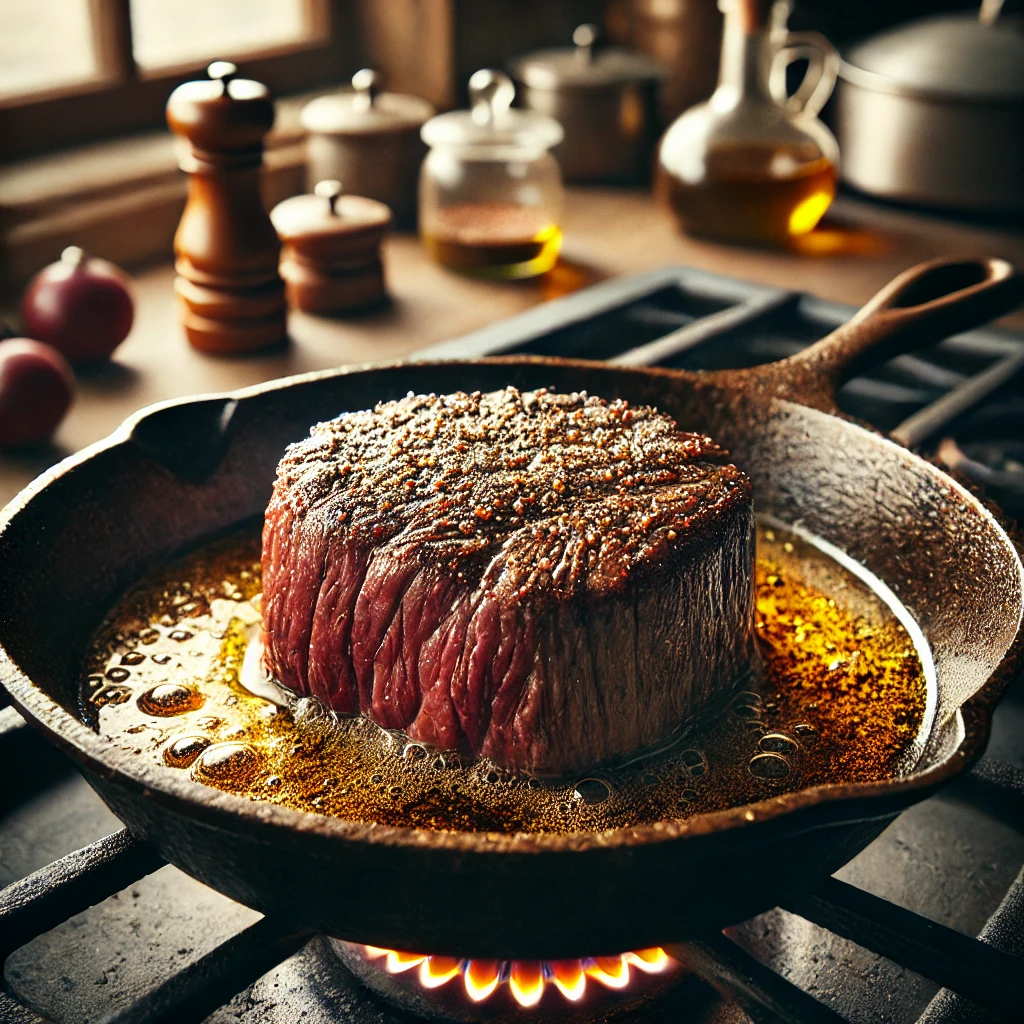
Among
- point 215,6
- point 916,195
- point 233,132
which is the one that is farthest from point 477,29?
point 233,132

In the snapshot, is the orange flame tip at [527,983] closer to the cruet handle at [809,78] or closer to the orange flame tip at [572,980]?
the orange flame tip at [572,980]

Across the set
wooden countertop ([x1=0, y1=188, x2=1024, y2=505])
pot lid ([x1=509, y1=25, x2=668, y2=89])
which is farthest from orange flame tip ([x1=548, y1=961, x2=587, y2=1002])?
pot lid ([x1=509, y1=25, x2=668, y2=89])

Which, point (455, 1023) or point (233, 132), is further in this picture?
point (233, 132)

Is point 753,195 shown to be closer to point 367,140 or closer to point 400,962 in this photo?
point 367,140

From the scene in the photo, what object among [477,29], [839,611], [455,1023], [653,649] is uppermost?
[477,29]

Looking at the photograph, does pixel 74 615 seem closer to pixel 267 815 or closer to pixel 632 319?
pixel 267 815

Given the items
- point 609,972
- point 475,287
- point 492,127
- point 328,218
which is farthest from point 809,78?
point 609,972

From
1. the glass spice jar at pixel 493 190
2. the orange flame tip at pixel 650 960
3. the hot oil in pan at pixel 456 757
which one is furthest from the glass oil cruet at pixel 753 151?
the orange flame tip at pixel 650 960
